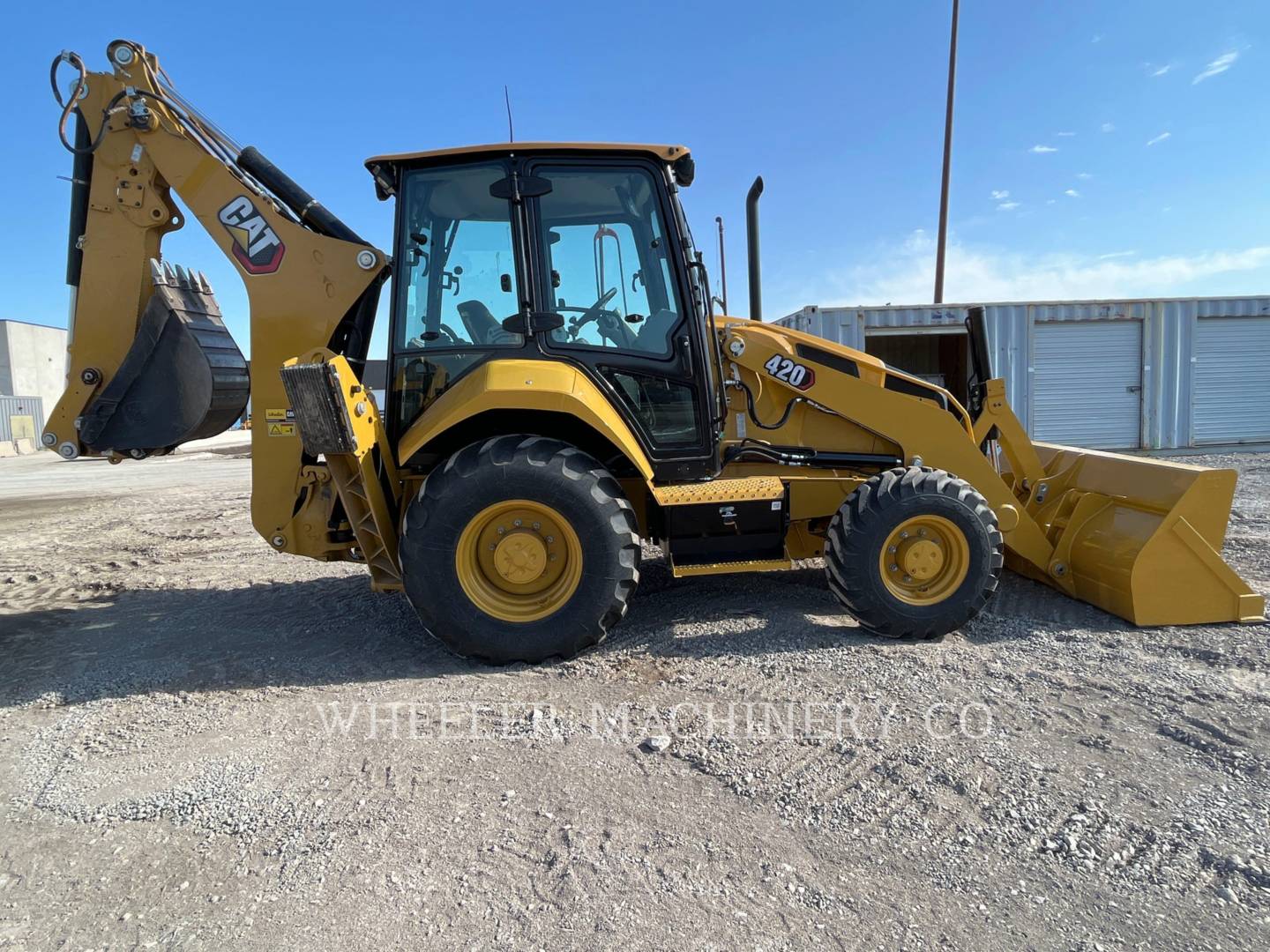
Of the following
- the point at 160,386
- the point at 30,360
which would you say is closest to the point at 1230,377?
the point at 160,386

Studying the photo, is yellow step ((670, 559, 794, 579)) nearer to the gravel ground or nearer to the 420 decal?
the gravel ground

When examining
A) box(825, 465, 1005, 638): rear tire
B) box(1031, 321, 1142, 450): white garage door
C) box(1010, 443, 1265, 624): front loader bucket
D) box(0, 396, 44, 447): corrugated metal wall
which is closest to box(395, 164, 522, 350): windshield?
box(825, 465, 1005, 638): rear tire

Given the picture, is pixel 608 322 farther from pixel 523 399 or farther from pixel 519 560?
pixel 519 560

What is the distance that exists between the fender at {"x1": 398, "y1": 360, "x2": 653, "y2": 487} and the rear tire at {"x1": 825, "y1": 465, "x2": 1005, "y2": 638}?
1.17 meters

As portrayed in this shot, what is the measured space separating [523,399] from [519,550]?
2.50ft

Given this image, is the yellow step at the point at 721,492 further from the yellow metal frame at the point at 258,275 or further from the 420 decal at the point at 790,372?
the yellow metal frame at the point at 258,275

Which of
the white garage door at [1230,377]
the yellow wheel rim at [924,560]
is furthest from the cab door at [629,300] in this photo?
the white garage door at [1230,377]

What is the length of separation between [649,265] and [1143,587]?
10.6 ft

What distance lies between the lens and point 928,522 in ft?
12.9

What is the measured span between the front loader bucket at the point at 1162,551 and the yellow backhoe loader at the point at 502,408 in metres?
0.01

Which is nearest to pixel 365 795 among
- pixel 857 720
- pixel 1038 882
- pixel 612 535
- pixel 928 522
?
pixel 612 535

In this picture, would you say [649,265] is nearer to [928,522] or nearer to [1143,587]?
[928,522]

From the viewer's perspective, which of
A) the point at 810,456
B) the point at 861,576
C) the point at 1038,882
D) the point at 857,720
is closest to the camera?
the point at 1038,882

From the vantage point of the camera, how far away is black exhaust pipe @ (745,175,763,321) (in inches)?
162
